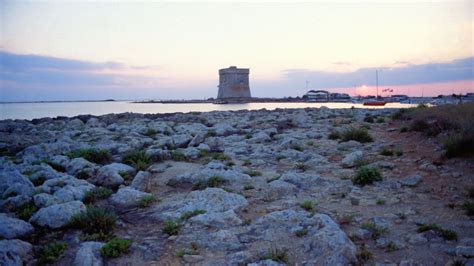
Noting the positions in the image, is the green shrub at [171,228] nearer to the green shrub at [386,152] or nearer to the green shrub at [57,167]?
the green shrub at [57,167]

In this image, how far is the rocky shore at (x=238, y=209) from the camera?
168 inches

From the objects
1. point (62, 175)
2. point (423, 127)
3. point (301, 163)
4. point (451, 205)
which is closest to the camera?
point (451, 205)

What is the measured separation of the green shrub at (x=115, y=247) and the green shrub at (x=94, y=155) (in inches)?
198

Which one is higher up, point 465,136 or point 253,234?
point 465,136

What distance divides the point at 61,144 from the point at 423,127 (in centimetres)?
1159

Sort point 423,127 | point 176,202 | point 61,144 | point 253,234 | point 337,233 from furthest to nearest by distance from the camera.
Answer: point 423,127
point 61,144
point 176,202
point 253,234
point 337,233

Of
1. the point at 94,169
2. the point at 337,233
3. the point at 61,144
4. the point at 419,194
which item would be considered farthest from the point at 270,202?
the point at 61,144

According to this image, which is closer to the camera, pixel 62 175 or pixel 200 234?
pixel 200 234

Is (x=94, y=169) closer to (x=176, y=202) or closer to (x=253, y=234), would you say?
(x=176, y=202)

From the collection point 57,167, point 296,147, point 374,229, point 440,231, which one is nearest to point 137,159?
point 57,167

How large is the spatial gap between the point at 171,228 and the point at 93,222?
1.11 metres

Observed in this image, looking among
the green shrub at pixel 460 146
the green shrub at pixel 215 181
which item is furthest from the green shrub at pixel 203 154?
the green shrub at pixel 460 146

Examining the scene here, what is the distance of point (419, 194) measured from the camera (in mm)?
6184

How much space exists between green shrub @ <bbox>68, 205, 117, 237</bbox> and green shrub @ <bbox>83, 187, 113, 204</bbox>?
1.15m
